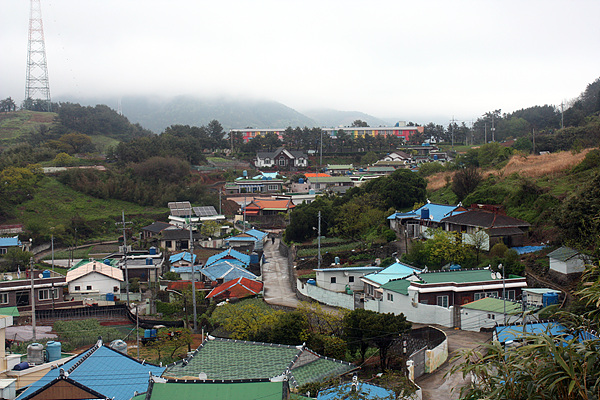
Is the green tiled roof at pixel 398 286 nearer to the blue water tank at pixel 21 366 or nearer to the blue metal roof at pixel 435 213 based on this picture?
the blue metal roof at pixel 435 213

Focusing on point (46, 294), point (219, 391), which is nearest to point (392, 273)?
point (219, 391)

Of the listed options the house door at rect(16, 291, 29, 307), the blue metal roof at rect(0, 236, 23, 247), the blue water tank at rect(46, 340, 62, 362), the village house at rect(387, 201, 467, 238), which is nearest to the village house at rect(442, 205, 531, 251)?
the village house at rect(387, 201, 467, 238)

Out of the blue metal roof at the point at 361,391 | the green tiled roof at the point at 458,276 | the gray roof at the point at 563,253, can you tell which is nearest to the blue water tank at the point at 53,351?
the blue metal roof at the point at 361,391

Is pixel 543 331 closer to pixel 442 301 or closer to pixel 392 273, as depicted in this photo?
pixel 442 301

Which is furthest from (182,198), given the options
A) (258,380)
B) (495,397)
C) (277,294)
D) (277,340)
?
(495,397)

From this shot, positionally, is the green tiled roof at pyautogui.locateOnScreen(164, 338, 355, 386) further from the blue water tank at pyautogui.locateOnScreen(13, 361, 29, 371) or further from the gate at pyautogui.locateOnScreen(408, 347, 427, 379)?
the blue water tank at pyautogui.locateOnScreen(13, 361, 29, 371)

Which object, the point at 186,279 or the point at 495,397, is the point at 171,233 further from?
the point at 495,397
